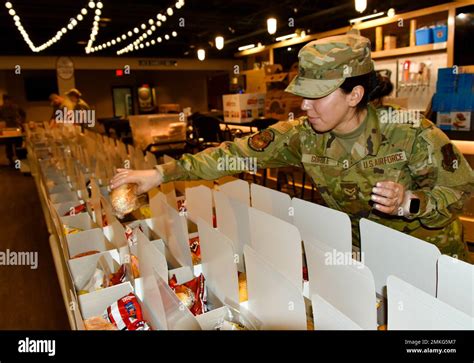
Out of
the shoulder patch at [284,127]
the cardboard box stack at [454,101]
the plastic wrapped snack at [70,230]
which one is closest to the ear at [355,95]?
the shoulder patch at [284,127]

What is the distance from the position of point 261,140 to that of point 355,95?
46cm

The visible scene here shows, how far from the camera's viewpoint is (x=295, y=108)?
566cm

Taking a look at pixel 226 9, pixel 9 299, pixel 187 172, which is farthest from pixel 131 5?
pixel 187 172

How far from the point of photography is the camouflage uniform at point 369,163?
129cm

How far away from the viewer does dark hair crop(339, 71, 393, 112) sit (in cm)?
130

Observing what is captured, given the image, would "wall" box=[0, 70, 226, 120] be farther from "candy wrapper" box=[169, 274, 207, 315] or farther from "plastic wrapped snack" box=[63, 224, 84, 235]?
"candy wrapper" box=[169, 274, 207, 315]

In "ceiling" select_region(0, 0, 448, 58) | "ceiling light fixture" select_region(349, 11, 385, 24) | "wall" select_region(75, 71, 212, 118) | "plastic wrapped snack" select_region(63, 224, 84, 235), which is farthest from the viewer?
"wall" select_region(75, 71, 212, 118)

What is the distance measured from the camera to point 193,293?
129 centimetres

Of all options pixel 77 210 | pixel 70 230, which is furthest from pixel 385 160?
pixel 77 210

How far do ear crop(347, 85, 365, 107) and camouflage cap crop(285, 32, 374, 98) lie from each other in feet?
0.18

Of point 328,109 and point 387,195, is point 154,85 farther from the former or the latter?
point 387,195

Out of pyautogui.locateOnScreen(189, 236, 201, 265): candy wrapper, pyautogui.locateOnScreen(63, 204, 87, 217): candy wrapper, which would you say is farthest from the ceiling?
pyautogui.locateOnScreen(189, 236, 201, 265): candy wrapper

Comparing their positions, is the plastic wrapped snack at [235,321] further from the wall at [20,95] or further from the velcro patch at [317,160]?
the wall at [20,95]
